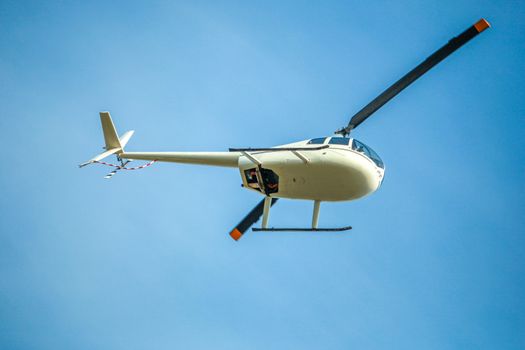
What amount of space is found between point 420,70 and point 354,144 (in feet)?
9.17

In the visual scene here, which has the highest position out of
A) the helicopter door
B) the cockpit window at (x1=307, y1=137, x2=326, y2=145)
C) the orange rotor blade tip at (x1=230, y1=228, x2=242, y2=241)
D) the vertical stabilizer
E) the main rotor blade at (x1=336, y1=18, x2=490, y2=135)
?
the main rotor blade at (x1=336, y1=18, x2=490, y2=135)

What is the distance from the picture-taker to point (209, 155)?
53.2 feet

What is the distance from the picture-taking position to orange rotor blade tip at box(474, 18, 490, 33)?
12.8 meters

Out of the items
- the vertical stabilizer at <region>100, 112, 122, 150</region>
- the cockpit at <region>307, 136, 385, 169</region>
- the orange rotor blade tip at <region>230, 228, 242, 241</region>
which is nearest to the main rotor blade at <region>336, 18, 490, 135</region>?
the cockpit at <region>307, 136, 385, 169</region>

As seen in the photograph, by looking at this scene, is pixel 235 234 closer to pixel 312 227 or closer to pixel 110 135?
pixel 312 227

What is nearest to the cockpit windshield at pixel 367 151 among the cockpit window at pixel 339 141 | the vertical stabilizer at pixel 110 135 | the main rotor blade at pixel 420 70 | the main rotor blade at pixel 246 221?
the cockpit window at pixel 339 141

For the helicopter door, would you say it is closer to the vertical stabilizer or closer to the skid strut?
the skid strut

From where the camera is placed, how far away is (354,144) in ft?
44.0

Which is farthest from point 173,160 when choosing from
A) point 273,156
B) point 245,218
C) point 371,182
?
point 371,182

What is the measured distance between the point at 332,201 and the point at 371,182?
1337 mm

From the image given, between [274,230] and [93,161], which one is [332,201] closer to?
[274,230]

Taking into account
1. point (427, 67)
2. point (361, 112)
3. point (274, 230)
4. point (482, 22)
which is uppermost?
point (482, 22)

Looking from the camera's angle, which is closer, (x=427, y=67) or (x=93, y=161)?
(x=427, y=67)

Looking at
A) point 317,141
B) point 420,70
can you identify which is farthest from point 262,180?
point 420,70
